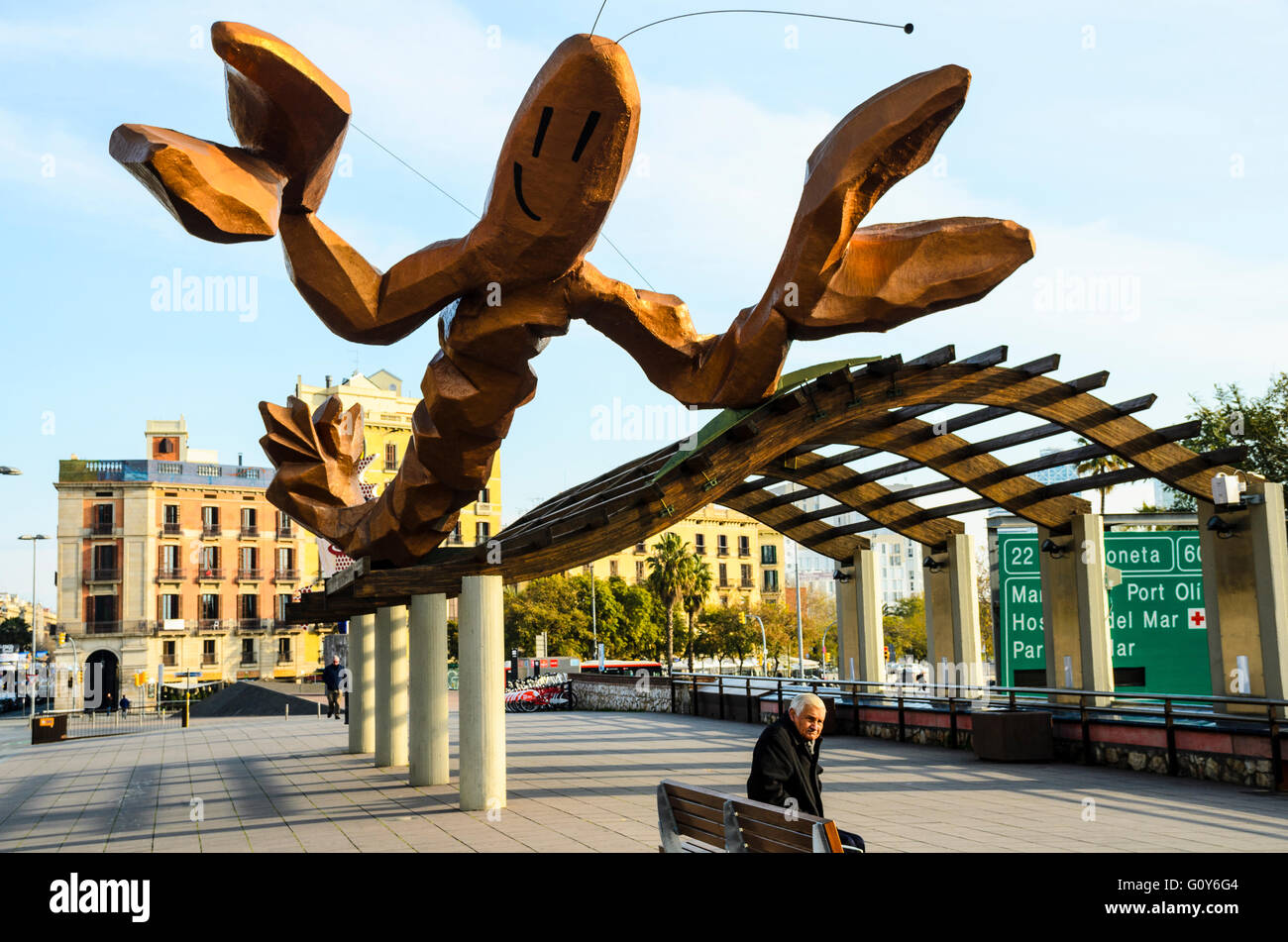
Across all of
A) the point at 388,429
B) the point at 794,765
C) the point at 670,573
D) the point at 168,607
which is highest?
the point at 388,429

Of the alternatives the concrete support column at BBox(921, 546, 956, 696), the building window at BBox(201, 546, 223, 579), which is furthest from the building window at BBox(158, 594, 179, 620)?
the concrete support column at BBox(921, 546, 956, 696)

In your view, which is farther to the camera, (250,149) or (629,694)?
(629,694)

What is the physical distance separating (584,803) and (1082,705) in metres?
7.19

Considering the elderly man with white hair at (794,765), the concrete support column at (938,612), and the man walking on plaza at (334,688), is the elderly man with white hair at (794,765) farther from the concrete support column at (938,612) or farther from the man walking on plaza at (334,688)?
the man walking on plaza at (334,688)

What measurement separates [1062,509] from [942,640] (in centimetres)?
342

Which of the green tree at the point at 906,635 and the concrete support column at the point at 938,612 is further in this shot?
the green tree at the point at 906,635

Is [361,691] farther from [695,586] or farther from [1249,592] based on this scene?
[695,586]

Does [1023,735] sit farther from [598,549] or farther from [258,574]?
[258,574]

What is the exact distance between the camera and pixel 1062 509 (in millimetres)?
16062

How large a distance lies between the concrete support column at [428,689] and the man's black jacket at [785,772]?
299 inches

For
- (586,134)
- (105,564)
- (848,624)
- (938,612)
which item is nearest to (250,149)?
(586,134)

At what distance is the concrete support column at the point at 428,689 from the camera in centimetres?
1316

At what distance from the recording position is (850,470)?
1648cm

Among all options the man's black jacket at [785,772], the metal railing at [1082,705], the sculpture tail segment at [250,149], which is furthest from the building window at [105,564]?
the man's black jacket at [785,772]
